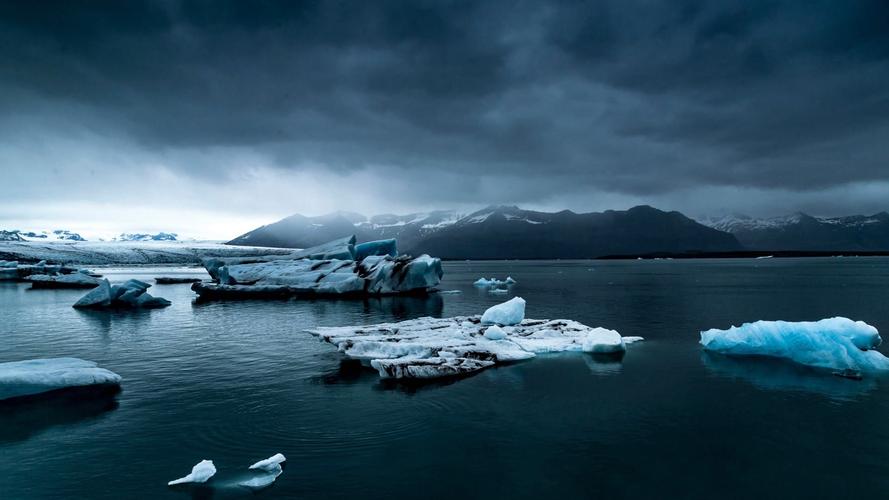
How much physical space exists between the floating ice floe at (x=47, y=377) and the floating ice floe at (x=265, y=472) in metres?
9.18

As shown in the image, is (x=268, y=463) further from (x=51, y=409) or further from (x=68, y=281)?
(x=68, y=281)

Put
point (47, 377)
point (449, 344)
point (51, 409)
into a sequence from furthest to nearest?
point (449, 344), point (47, 377), point (51, 409)

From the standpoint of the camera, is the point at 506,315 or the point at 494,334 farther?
the point at 506,315

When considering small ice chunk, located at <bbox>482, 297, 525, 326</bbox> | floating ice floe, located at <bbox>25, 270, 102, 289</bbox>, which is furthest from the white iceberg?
floating ice floe, located at <bbox>25, 270, 102, 289</bbox>

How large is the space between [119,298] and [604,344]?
39.3 metres

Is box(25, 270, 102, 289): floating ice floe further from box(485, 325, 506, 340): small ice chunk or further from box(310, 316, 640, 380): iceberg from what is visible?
box(485, 325, 506, 340): small ice chunk

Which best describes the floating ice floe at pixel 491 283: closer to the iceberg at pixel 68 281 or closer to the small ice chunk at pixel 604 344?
the small ice chunk at pixel 604 344

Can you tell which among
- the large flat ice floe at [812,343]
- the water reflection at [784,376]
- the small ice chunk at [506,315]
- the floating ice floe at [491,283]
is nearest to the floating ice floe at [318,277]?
the floating ice floe at [491,283]

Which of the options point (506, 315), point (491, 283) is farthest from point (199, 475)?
point (491, 283)

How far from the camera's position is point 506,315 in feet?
78.8

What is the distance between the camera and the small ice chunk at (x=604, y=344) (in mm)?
18953

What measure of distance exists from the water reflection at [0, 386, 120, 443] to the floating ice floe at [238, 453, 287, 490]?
21.4 ft

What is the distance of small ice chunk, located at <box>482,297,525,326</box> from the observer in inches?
945

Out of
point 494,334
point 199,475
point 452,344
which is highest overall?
point 494,334
